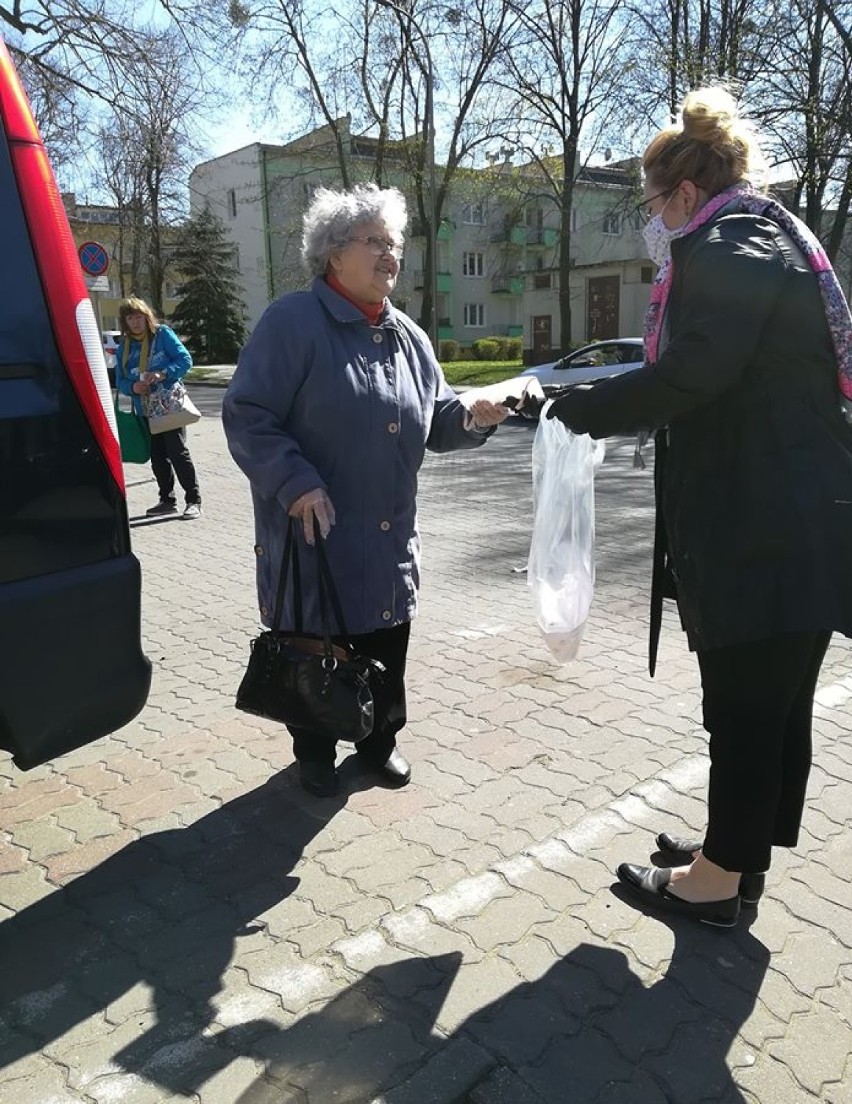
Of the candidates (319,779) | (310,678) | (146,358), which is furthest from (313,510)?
(146,358)

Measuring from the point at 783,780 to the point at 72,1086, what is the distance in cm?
181

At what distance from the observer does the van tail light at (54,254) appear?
Result: 6.33 feet

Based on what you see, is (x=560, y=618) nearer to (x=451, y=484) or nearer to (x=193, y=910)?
(x=193, y=910)

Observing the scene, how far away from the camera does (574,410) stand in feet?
7.23

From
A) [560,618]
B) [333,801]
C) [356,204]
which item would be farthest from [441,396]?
[333,801]

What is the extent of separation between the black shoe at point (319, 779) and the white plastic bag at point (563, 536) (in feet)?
3.01

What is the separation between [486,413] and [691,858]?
58.3 inches

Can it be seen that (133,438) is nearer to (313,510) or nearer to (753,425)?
(313,510)

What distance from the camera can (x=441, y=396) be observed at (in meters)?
3.12


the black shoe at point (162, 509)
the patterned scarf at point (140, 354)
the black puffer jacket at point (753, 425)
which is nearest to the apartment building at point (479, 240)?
the black shoe at point (162, 509)

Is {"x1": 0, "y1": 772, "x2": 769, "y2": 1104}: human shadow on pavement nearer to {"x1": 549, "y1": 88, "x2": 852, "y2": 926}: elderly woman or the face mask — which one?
{"x1": 549, "y1": 88, "x2": 852, "y2": 926}: elderly woman

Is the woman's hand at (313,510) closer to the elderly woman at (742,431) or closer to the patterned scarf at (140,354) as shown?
the elderly woman at (742,431)

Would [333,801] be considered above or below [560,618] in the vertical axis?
below

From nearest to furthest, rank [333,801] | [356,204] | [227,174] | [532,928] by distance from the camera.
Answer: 1. [532,928]
2. [356,204]
3. [333,801]
4. [227,174]
